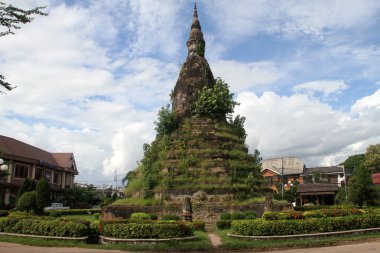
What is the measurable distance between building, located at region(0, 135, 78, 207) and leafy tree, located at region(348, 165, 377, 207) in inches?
1372

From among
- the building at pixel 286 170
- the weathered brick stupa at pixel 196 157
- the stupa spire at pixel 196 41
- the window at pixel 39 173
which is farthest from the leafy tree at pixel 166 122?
the building at pixel 286 170

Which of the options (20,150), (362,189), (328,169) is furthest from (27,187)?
(328,169)

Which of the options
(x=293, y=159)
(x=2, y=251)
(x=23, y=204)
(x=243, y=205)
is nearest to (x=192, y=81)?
(x=243, y=205)

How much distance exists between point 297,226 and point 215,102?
14602 mm

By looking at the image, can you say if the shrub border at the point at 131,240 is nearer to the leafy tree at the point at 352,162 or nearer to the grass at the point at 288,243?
the grass at the point at 288,243

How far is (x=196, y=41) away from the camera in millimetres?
32875

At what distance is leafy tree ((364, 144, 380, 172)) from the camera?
6667 cm

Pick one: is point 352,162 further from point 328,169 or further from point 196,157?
point 196,157

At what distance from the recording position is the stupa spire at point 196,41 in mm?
32719

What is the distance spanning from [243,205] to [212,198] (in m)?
2.12

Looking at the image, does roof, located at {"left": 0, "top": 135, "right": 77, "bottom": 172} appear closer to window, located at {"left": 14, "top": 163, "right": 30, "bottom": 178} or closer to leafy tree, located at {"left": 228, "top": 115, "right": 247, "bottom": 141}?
window, located at {"left": 14, "top": 163, "right": 30, "bottom": 178}

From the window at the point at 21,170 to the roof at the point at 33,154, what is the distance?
43.7 inches

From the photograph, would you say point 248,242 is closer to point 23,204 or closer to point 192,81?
point 23,204

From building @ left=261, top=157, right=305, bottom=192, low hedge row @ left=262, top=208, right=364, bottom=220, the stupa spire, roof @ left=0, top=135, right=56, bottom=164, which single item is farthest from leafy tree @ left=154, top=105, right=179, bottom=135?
building @ left=261, top=157, right=305, bottom=192
